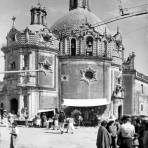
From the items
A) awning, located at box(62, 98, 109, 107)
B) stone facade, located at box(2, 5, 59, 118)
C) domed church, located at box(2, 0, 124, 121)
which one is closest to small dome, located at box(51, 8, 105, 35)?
domed church, located at box(2, 0, 124, 121)

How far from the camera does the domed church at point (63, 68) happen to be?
3953cm

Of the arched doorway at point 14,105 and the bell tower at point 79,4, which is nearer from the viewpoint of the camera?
the arched doorway at point 14,105

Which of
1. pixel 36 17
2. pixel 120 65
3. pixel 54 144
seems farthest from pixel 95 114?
pixel 54 144

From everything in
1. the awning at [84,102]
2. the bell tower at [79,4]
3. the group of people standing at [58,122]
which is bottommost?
the group of people standing at [58,122]

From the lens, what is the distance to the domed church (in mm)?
39531

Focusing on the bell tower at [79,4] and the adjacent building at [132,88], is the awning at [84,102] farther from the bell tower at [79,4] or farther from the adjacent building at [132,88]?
the bell tower at [79,4]

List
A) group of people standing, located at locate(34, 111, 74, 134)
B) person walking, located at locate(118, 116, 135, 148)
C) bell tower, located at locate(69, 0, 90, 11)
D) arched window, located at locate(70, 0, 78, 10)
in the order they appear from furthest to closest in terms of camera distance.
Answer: arched window, located at locate(70, 0, 78, 10)
bell tower, located at locate(69, 0, 90, 11)
group of people standing, located at locate(34, 111, 74, 134)
person walking, located at locate(118, 116, 135, 148)

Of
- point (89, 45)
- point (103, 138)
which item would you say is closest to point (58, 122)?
point (89, 45)

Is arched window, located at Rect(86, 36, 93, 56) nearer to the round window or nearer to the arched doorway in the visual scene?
the round window

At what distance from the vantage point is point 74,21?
45.4 metres

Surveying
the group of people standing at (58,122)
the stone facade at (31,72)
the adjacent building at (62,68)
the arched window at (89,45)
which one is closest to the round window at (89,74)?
the adjacent building at (62,68)

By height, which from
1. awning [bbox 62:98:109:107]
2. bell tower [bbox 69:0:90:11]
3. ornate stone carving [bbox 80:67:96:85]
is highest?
bell tower [bbox 69:0:90:11]

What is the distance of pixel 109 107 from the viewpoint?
43438 millimetres

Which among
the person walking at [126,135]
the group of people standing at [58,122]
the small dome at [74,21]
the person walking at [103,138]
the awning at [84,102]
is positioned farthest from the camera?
the small dome at [74,21]
